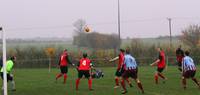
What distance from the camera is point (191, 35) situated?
79.7 meters

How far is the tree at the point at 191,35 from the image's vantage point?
250 ft

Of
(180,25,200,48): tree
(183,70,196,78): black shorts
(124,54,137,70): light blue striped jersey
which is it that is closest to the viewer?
(124,54,137,70): light blue striped jersey

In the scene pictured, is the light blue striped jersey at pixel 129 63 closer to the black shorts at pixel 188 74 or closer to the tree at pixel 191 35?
the black shorts at pixel 188 74

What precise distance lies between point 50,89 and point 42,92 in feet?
4.42

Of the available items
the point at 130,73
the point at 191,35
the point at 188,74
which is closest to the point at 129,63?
the point at 130,73

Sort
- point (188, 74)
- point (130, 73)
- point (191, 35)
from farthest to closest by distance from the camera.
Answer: point (191, 35), point (188, 74), point (130, 73)

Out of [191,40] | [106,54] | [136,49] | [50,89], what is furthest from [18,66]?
[50,89]

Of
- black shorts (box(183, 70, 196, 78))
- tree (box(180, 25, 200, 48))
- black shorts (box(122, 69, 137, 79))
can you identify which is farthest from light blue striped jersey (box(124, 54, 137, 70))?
tree (box(180, 25, 200, 48))

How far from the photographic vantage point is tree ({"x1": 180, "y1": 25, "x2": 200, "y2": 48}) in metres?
76.1

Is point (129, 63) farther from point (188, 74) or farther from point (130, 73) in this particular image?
point (188, 74)

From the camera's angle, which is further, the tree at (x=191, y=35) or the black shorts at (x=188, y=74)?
the tree at (x=191, y=35)

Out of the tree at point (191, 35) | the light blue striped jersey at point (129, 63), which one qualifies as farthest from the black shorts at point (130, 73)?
the tree at point (191, 35)

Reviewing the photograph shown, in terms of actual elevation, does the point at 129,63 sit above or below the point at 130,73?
above

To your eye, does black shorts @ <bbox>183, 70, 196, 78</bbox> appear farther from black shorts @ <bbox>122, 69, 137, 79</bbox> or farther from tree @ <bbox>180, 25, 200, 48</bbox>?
tree @ <bbox>180, 25, 200, 48</bbox>
